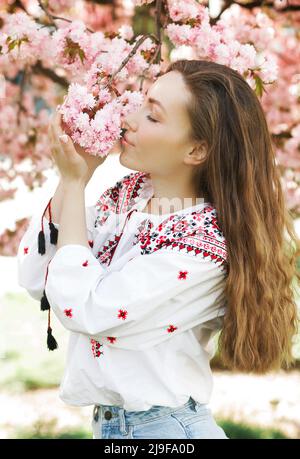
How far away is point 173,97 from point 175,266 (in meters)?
0.41

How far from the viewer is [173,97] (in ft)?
5.65

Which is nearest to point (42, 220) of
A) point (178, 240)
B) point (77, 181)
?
point (77, 181)

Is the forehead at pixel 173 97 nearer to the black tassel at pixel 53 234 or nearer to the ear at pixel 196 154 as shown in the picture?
the ear at pixel 196 154

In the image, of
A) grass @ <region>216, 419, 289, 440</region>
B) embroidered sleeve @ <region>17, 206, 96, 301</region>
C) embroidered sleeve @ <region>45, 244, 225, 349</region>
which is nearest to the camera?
embroidered sleeve @ <region>45, 244, 225, 349</region>

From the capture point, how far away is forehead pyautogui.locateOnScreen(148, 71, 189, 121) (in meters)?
1.72

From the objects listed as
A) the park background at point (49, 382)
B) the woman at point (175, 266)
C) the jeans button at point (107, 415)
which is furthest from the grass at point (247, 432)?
the jeans button at point (107, 415)

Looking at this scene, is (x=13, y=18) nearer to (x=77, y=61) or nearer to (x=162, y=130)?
(x=77, y=61)

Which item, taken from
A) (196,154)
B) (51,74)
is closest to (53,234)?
(196,154)

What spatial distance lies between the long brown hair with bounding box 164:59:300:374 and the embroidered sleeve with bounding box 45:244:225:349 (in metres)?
0.10

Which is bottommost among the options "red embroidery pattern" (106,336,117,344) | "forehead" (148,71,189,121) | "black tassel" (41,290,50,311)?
"red embroidery pattern" (106,336,117,344)

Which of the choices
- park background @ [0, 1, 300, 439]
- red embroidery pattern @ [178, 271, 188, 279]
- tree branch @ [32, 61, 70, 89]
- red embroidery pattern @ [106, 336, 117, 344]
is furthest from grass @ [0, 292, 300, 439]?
red embroidery pattern @ [178, 271, 188, 279]

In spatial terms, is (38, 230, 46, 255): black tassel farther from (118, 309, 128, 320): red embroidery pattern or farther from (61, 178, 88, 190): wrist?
(118, 309, 128, 320): red embroidery pattern

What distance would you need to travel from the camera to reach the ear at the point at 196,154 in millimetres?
1746

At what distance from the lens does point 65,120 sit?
1.66 m
